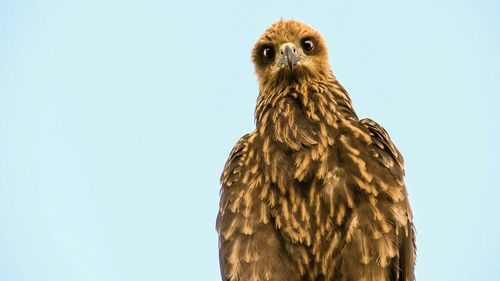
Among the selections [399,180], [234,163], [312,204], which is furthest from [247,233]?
[399,180]

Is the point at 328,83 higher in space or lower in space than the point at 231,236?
higher

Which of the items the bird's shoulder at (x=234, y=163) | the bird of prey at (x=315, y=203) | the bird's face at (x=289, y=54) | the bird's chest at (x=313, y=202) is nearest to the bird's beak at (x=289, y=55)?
the bird's face at (x=289, y=54)

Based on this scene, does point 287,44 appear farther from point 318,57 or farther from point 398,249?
point 398,249

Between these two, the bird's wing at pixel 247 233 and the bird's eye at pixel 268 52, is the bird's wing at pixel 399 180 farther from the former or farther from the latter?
the bird's eye at pixel 268 52

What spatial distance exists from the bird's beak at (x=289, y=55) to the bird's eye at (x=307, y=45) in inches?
9.1

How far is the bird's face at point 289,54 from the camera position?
7316 mm

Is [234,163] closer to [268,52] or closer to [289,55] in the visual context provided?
[289,55]

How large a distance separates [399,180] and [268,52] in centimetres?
218

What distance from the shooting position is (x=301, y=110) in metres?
6.93

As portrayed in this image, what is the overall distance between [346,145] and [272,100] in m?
1.11

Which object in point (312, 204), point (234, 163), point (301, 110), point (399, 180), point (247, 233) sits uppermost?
point (301, 110)

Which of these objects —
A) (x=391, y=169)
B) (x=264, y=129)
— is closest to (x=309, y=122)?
(x=264, y=129)

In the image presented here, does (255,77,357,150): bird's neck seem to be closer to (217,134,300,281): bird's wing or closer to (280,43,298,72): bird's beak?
(280,43,298,72): bird's beak

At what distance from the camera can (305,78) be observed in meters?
7.34
